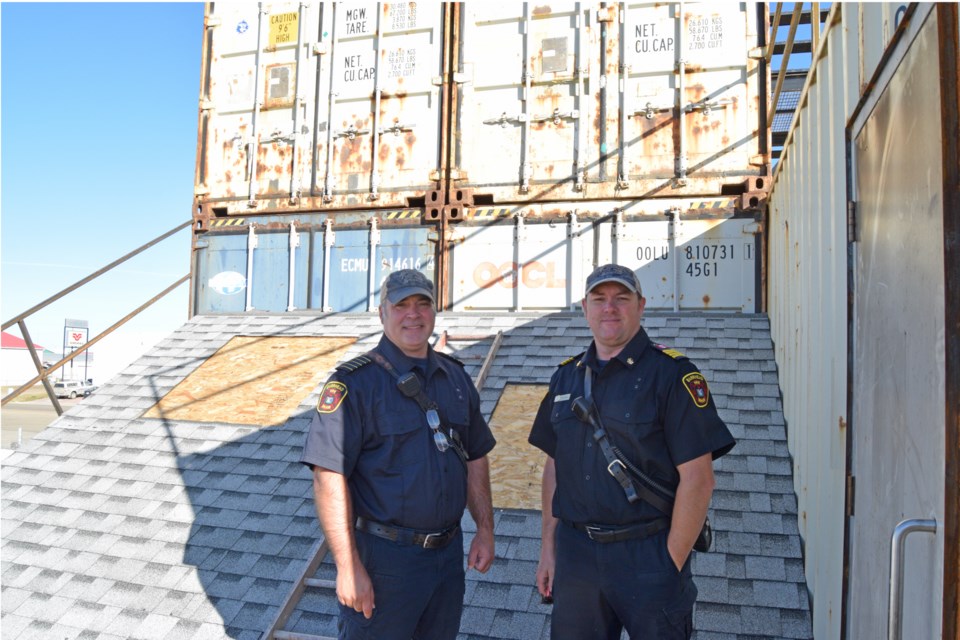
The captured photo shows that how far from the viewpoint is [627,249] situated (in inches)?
275

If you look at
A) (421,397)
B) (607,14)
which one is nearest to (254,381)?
(421,397)

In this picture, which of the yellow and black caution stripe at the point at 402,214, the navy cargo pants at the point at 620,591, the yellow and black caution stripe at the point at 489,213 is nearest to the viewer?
the navy cargo pants at the point at 620,591

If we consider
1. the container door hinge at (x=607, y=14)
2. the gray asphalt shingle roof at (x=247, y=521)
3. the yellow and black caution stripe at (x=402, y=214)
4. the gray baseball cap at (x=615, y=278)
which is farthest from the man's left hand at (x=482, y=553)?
the container door hinge at (x=607, y=14)

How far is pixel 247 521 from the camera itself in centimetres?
466

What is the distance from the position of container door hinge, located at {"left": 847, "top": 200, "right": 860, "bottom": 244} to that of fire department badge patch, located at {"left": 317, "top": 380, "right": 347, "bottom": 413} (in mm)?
2122

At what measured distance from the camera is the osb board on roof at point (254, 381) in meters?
5.99

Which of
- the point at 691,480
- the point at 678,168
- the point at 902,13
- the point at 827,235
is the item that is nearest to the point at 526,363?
the point at 678,168

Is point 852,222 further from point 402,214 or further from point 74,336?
point 74,336

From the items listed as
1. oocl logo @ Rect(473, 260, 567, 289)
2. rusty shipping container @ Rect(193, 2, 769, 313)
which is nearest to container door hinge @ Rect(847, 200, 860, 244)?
rusty shipping container @ Rect(193, 2, 769, 313)

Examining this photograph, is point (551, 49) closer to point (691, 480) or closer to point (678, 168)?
point (678, 168)

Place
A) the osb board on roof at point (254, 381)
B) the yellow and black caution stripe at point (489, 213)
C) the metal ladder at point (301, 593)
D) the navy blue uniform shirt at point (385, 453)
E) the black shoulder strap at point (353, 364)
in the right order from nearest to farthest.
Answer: the navy blue uniform shirt at point (385, 453) < the black shoulder strap at point (353, 364) < the metal ladder at point (301, 593) < the osb board on roof at point (254, 381) < the yellow and black caution stripe at point (489, 213)

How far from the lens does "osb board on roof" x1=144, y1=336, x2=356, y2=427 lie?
19.7 ft

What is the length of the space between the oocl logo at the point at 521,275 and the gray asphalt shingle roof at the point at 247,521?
65cm

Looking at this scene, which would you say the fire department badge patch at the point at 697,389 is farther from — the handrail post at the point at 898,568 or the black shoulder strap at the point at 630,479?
the handrail post at the point at 898,568
